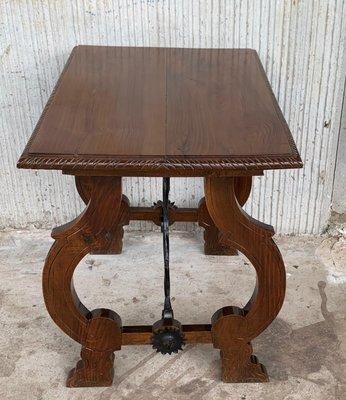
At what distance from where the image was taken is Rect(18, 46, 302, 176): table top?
1.27 m

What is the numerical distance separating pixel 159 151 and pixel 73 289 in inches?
21.7

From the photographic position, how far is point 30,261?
224 centimetres

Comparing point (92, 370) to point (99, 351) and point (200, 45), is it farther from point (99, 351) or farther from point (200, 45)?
point (200, 45)

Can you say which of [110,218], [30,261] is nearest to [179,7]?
[110,218]

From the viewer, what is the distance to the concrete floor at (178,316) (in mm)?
1700

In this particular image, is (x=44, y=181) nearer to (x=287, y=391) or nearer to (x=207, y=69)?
(x=207, y=69)

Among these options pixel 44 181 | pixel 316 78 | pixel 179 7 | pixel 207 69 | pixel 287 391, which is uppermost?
pixel 179 7

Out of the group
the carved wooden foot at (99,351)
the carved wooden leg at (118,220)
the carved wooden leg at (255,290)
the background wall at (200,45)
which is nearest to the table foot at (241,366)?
the carved wooden leg at (255,290)

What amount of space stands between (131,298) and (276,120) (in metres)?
0.90

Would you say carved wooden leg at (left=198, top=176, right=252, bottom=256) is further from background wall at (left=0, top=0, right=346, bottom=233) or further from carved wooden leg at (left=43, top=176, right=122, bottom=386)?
carved wooden leg at (left=43, top=176, right=122, bottom=386)

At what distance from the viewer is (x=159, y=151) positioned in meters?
1.28

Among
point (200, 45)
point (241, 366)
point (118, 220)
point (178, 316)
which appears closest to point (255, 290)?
point (241, 366)

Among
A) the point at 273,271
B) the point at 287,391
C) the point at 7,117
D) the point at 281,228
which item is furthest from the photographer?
the point at 281,228

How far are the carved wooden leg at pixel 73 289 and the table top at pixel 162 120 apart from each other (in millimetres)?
124
